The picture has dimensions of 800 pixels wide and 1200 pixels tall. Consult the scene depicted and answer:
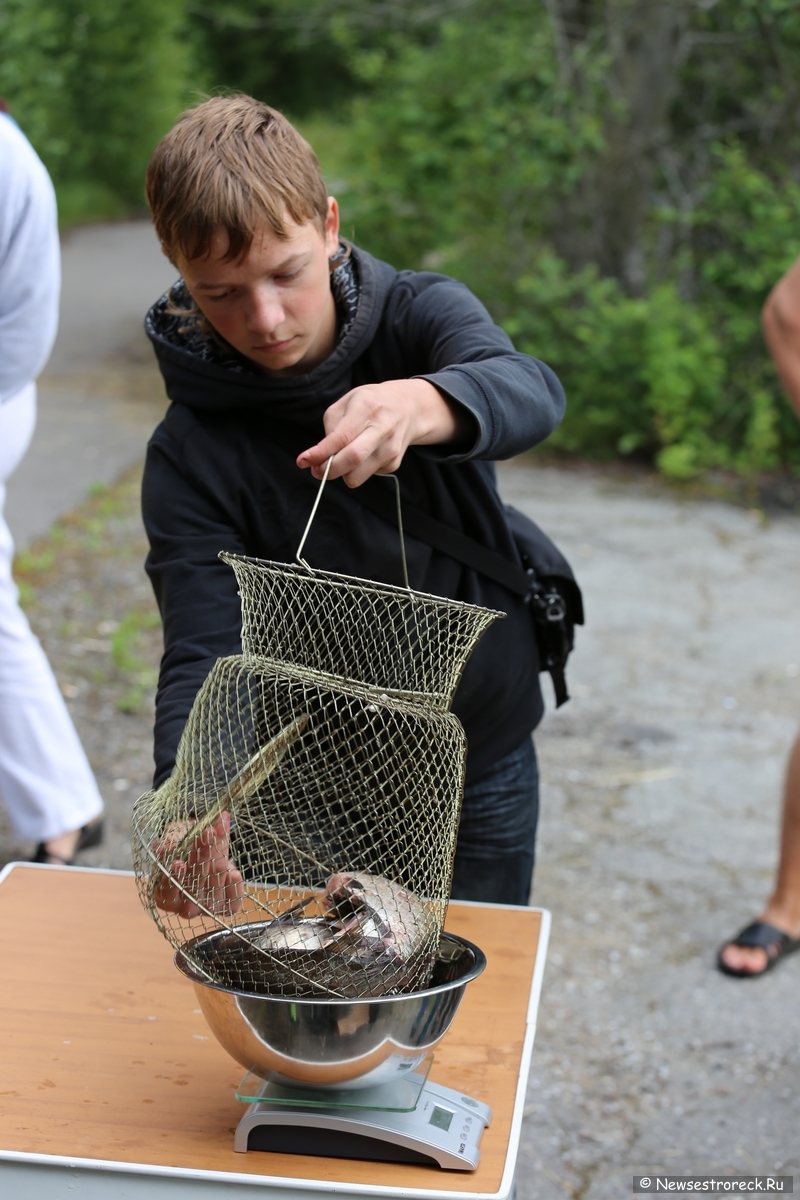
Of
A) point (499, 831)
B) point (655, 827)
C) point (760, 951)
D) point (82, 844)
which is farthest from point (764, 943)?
point (82, 844)

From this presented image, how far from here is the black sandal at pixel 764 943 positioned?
3080mm

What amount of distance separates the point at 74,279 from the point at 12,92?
87.1 inches

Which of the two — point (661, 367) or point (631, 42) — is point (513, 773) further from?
point (631, 42)

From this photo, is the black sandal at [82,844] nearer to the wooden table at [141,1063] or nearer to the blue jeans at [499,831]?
the wooden table at [141,1063]

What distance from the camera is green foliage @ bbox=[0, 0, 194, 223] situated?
714 inches

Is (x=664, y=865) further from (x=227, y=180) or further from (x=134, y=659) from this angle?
(x=227, y=180)

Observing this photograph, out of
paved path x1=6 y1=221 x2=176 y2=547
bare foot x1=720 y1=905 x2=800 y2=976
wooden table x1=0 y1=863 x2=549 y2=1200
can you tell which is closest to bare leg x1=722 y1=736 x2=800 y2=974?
bare foot x1=720 y1=905 x2=800 y2=976

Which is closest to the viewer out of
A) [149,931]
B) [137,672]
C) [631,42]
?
[149,931]

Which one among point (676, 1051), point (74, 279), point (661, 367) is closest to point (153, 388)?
point (661, 367)

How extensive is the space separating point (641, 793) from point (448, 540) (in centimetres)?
237

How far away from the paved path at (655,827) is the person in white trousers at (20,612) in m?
0.36

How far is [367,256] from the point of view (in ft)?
5.99

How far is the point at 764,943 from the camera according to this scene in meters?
3.10

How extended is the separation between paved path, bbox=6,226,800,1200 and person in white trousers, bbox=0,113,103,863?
0.36 metres
